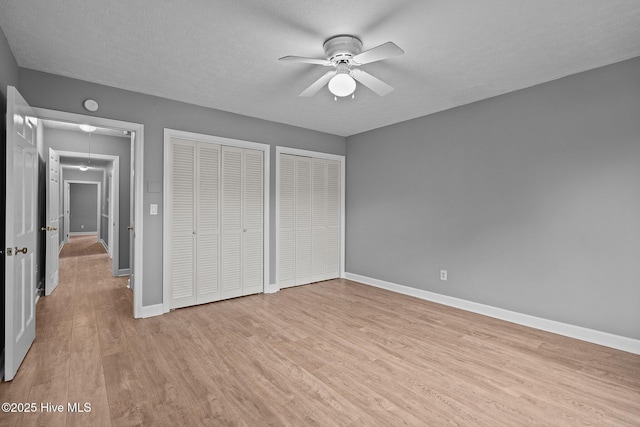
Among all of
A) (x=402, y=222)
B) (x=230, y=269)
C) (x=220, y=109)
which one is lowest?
(x=230, y=269)

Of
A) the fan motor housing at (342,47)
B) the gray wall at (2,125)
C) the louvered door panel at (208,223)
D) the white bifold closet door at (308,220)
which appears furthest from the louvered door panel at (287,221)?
the gray wall at (2,125)

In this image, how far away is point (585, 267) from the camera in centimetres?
290

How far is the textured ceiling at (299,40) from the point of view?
2.00 metres

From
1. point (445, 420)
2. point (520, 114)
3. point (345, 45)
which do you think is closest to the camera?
point (445, 420)

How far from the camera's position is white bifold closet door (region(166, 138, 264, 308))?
3.73 m

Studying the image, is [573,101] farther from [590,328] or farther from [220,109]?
[220,109]

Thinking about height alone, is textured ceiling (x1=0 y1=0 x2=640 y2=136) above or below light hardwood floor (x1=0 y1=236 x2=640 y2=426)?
above

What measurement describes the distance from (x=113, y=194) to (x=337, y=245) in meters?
4.45

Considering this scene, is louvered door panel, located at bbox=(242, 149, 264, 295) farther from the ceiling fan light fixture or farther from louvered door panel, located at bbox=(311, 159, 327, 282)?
the ceiling fan light fixture

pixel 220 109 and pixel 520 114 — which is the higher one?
Result: pixel 220 109

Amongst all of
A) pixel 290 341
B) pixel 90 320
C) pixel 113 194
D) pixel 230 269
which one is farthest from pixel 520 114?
pixel 113 194

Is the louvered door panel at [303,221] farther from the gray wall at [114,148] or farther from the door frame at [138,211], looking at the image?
the gray wall at [114,148]

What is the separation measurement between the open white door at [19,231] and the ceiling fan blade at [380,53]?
2.45 meters

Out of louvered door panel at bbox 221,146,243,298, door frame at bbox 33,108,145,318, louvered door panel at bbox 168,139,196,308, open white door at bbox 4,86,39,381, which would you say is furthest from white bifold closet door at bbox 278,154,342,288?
open white door at bbox 4,86,39,381
